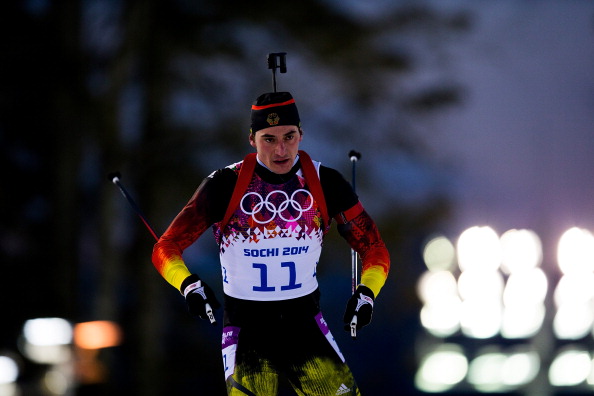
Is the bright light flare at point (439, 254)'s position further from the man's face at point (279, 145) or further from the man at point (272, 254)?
the man's face at point (279, 145)

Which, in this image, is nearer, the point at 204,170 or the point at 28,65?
the point at 28,65

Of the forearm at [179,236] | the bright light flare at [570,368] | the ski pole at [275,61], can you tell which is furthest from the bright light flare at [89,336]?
the bright light flare at [570,368]

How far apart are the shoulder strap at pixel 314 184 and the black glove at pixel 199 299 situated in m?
0.71

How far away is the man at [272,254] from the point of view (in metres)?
4.28

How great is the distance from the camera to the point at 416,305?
22.5 meters

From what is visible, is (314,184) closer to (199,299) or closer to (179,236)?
(179,236)

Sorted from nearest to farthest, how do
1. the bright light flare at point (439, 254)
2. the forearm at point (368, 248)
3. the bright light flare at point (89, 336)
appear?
the forearm at point (368, 248), the bright light flare at point (89, 336), the bright light flare at point (439, 254)

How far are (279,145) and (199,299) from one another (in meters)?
0.83

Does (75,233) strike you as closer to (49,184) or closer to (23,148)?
(49,184)

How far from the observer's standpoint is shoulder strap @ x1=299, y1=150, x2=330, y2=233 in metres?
4.38

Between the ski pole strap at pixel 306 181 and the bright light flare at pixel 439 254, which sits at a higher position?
the bright light flare at pixel 439 254

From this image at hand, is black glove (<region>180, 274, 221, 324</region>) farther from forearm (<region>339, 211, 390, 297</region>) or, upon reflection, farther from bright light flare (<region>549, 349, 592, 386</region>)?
bright light flare (<region>549, 349, 592, 386</region>)

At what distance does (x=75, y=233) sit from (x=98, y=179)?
94 cm

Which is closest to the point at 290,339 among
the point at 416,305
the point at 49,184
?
the point at 49,184
